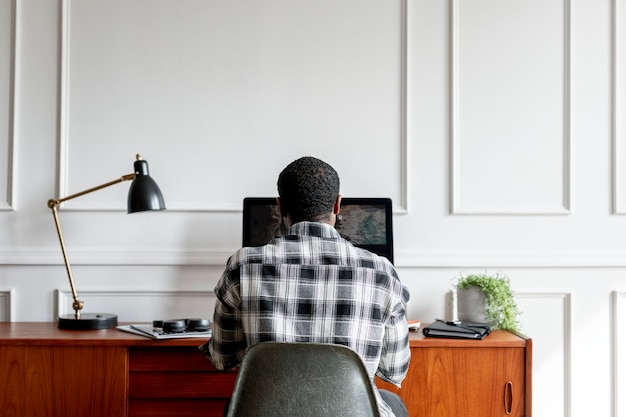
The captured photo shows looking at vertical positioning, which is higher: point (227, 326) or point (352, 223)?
point (352, 223)

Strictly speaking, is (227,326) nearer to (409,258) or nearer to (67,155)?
(409,258)

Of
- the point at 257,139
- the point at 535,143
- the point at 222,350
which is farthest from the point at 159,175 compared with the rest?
the point at 535,143

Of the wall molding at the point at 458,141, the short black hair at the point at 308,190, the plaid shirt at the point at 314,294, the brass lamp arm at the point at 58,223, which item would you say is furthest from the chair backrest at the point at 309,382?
the wall molding at the point at 458,141

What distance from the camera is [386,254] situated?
242 centimetres

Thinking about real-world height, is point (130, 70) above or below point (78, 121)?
above

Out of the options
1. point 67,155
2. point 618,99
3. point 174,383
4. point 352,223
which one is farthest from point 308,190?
point 618,99

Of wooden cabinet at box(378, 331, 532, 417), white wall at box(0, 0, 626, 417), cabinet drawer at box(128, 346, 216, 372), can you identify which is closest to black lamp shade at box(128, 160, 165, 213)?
white wall at box(0, 0, 626, 417)

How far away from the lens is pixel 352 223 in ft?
7.99

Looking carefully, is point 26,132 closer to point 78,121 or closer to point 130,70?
point 78,121

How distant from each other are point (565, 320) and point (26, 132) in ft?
7.63

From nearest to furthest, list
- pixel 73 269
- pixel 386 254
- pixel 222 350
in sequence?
1. pixel 222 350
2. pixel 386 254
3. pixel 73 269

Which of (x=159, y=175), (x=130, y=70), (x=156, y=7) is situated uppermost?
(x=156, y=7)

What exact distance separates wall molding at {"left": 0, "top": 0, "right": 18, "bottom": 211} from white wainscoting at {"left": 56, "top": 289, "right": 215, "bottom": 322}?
1.46 feet

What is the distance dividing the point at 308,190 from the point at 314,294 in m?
0.28
